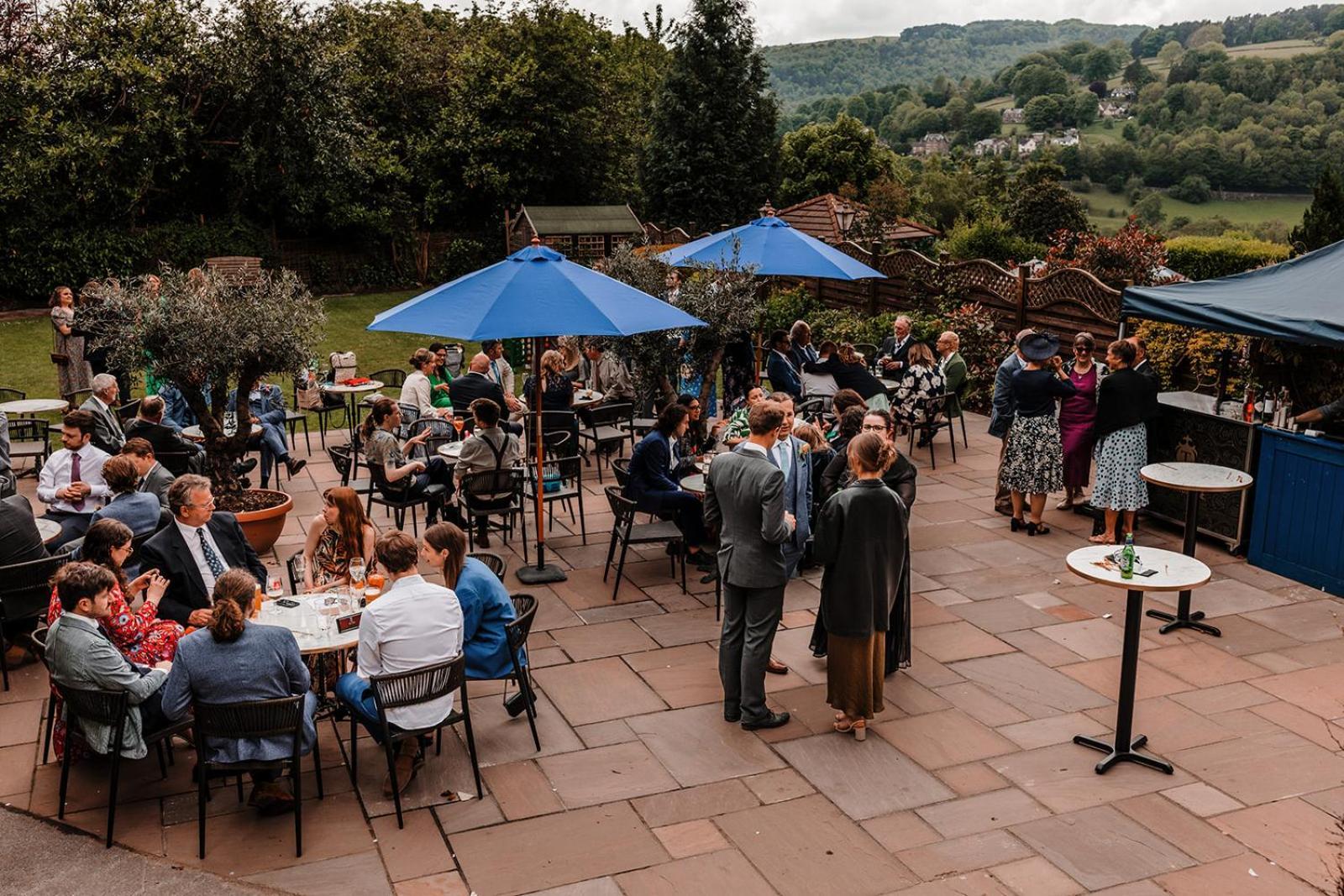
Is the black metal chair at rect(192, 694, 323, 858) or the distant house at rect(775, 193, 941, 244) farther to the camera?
the distant house at rect(775, 193, 941, 244)

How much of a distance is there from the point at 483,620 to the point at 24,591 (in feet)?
9.49

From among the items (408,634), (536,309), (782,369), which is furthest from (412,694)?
(782,369)

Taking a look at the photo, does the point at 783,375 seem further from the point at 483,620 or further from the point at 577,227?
the point at 577,227

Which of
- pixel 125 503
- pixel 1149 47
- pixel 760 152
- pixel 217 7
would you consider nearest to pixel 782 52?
pixel 1149 47

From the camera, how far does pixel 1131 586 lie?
17.0 feet

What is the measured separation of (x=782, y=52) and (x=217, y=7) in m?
113

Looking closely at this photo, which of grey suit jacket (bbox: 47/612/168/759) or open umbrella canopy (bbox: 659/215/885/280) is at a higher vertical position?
open umbrella canopy (bbox: 659/215/885/280)

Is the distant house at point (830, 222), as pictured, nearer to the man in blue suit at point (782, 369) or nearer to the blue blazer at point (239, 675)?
the man in blue suit at point (782, 369)

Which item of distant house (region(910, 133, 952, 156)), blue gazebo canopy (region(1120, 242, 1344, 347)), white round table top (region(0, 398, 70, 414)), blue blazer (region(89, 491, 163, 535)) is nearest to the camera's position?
blue blazer (region(89, 491, 163, 535))

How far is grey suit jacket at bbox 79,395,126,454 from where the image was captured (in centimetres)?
896

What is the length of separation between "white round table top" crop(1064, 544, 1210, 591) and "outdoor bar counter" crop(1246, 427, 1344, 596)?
274 cm

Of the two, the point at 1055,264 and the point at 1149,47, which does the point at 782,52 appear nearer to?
the point at 1149,47

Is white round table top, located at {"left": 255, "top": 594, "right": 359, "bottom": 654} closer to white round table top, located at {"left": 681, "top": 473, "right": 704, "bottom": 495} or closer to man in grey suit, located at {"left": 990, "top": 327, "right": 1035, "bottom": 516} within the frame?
white round table top, located at {"left": 681, "top": 473, "right": 704, "bottom": 495}

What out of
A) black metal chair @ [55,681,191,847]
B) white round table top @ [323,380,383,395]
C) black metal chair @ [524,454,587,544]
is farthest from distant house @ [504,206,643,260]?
black metal chair @ [55,681,191,847]
